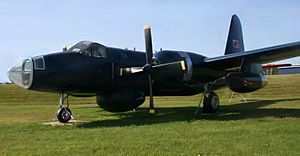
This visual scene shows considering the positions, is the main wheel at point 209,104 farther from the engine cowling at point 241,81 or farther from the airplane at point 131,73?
the engine cowling at point 241,81

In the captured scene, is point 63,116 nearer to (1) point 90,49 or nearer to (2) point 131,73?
(1) point 90,49

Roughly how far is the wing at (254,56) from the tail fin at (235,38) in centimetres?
482

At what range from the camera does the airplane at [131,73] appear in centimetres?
1422

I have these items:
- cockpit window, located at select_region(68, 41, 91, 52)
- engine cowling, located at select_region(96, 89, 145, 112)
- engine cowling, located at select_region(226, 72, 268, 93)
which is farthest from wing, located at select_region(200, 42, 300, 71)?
cockpit window, located at select_region(68, 41, 91, 52)

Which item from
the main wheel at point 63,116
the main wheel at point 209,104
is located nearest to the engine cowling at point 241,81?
the main wheel at point 209,104

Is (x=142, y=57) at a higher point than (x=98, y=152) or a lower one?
higher

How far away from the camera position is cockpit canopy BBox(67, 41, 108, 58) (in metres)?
15.7

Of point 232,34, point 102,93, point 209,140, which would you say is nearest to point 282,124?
point 209,140

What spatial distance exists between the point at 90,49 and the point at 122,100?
7.92 ft

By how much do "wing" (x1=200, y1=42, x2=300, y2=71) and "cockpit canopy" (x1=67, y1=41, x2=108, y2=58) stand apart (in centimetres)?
519

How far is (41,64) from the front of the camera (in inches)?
548

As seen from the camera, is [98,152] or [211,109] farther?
[211,109]

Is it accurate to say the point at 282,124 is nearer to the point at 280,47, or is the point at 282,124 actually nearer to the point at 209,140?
the point at 209,140

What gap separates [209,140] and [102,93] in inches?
309
